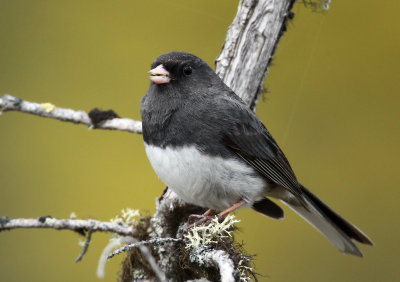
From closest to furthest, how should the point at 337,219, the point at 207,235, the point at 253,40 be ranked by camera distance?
1. the point at 207,235
2. the point at 253,40
3. the point at 337,219

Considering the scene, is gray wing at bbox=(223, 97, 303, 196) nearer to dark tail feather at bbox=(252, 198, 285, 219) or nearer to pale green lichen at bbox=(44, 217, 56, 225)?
dark tail feather at bbox=(252, 198, 285, 219)

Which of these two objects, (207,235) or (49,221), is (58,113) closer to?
(49,221)

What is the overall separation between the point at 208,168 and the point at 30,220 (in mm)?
752

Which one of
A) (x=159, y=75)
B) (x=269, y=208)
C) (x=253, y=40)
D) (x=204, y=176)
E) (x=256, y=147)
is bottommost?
(x=269, y=208)

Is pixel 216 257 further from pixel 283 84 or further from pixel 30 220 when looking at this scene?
pixel 283 84

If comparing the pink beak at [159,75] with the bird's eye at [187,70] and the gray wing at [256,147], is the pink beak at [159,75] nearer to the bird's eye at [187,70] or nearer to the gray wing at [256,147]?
the bird's eye at [187,70]

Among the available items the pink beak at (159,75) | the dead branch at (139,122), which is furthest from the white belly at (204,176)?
the pink beak at (159,75)

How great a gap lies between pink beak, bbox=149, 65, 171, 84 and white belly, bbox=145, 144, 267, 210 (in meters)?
0.29

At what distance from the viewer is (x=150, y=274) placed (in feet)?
7.13

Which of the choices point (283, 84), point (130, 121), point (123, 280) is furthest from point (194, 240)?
point (283, 84)

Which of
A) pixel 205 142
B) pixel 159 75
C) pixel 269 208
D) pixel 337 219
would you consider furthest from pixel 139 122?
pixel 337 219

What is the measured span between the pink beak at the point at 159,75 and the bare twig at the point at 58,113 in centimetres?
27

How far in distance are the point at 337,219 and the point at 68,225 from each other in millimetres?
1323

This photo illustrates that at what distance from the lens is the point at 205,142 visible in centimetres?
208
